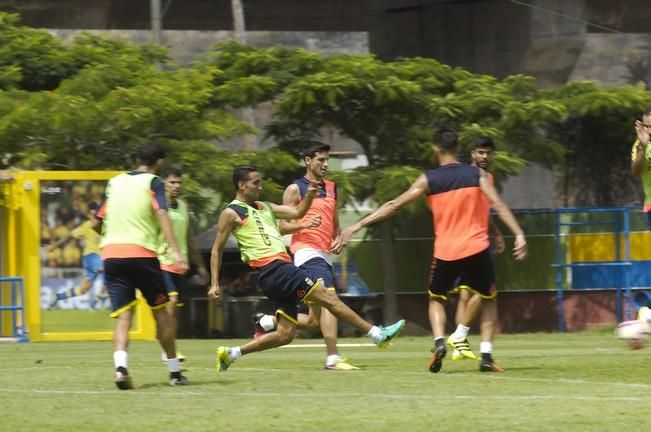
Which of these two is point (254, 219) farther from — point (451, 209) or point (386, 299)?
point (386, 299)

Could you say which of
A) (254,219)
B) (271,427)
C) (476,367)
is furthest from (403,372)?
(271,427)

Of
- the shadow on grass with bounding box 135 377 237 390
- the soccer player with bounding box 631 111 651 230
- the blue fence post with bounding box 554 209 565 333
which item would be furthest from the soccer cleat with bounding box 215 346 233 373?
the blue fence post with bounding box 554 209 565 333

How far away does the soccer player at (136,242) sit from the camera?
36.4 feet

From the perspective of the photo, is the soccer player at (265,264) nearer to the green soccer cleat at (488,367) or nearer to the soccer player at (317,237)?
the soccer player at (317,237)

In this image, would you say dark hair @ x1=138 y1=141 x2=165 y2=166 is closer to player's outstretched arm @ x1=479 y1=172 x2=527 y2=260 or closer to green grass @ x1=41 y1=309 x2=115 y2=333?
player's outstretched arm @ x1=479 y1=172 x2=527 y2=260

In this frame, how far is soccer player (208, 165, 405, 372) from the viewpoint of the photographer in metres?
12.4

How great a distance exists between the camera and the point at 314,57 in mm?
25422

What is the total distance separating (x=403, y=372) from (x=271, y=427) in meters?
4.00

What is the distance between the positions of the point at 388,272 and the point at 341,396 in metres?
17.3

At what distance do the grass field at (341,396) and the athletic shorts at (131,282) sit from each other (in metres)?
0.63

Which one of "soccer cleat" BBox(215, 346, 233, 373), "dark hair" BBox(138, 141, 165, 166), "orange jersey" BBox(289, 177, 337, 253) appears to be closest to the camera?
"dark hair" BBox(138, 141, 165, 166)

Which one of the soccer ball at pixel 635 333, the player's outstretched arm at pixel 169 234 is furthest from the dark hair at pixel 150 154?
the soccer ball at pixel 635 333

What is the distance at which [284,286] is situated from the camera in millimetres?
12398

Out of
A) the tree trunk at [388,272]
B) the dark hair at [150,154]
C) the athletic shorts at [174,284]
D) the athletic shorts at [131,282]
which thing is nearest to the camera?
the athletic shorts at [131,282]
